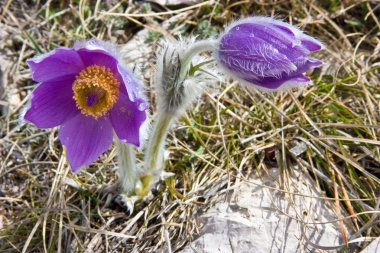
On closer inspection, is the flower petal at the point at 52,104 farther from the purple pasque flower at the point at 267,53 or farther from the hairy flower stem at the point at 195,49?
the purple pasque flower at the point at 267,53

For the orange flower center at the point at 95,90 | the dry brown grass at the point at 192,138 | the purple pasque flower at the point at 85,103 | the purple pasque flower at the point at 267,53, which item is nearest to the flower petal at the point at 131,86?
the purple pasque flower at the point at 85,103

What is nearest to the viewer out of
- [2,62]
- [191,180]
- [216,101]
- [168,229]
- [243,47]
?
[243,47]

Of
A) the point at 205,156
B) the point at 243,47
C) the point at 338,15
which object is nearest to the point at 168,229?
the point at 205,156

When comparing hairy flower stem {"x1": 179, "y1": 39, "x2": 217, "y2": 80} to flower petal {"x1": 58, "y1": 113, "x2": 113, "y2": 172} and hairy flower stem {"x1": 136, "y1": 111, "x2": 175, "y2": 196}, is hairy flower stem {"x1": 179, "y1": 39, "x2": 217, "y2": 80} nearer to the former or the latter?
hairy flower stem {"x1": 136, "y1": 111, "x2": 175, "y2": 196}

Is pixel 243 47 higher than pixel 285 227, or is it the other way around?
pixel 243 47

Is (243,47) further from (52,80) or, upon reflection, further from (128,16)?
(128,16)

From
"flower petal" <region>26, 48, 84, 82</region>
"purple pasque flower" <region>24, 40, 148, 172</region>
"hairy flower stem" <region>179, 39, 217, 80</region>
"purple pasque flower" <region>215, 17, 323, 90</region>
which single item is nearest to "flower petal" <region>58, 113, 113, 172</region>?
"purple pasque flower" <region>24, 40, 148, 172</region>
